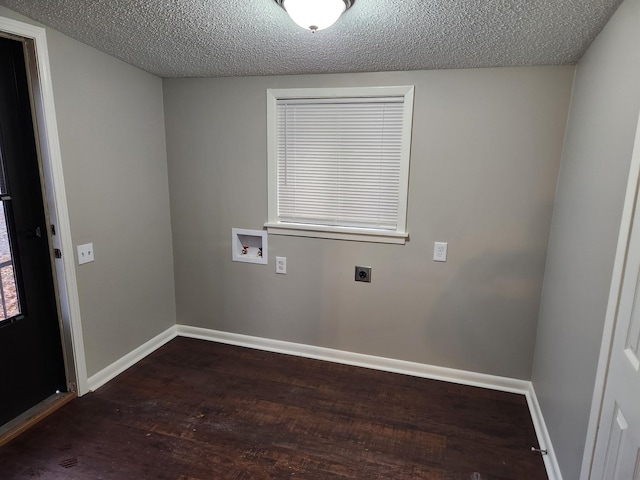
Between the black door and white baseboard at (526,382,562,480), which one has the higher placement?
the black door

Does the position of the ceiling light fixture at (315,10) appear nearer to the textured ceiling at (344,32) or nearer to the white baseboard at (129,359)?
the textured ceiling at (344,32)

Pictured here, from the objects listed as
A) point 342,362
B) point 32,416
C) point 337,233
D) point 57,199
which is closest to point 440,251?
point 337,233

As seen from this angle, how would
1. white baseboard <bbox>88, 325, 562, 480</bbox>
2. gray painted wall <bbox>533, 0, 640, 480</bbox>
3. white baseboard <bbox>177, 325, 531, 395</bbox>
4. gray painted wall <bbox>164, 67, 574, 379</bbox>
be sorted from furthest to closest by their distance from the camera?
white baseboard <bbox>177, 325, 531, 395</bbox> < white baseboard <bbox>88, 325, 562, 480</bbox> < gray painted wall <bbox>164, 67, 574, 379</bbox> < gray painted wall <bbox>533, 0, 640, 480</bbox>

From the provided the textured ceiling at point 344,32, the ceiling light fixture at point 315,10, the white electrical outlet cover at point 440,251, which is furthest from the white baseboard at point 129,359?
the ceiling light fixture at point 315,10

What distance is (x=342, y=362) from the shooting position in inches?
110

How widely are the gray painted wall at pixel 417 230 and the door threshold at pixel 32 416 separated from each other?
105 centimetres

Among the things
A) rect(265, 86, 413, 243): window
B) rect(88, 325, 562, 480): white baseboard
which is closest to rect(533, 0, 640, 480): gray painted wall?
rect(88, 325, 562, 480): white baseboard

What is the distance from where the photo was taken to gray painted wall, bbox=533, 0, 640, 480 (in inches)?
52.6

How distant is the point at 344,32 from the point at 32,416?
274 centimetres

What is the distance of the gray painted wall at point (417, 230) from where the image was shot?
2.22 metres

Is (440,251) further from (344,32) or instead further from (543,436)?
(344,32)

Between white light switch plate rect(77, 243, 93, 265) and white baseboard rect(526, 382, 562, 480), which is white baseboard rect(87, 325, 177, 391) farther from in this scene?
white baseboard rect(526, 382, 562, 480)

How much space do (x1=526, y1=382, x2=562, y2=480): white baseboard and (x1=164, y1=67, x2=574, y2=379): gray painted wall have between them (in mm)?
184

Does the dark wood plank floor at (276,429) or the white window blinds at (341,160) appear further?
the white window blinds at (341,160)
